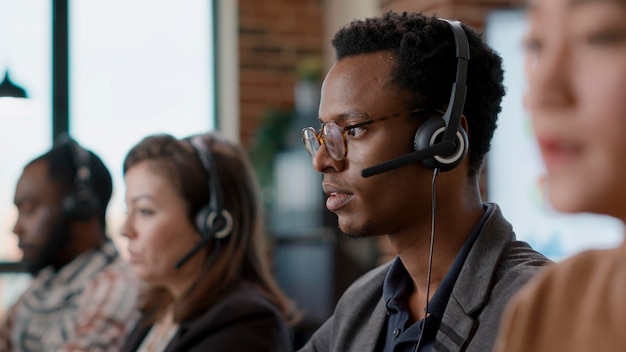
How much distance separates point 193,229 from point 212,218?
0.08 meters

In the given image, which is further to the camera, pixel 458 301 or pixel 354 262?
pixel 354 262

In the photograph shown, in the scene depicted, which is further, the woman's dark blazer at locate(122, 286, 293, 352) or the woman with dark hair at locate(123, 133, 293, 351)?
the woman with dark hair at locate(123, 133, 293, 351)

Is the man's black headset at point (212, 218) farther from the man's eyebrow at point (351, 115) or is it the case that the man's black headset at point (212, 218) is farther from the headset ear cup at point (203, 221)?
the man's eyebrow at point (351, 115)

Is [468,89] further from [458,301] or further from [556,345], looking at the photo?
[556,345]

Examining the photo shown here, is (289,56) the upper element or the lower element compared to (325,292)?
upper

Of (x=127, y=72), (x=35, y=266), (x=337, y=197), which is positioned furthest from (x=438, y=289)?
(x=127, y=72)

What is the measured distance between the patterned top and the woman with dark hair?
0.64 feet

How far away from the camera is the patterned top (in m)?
2.15

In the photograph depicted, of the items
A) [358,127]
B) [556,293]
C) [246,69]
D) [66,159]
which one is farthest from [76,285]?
[246,69]

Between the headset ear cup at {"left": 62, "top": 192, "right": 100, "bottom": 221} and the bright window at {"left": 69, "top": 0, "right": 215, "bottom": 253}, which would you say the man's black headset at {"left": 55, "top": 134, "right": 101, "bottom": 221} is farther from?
the bright window at {"left": 69, "top": 0, "right": 215, "bottom": 253}

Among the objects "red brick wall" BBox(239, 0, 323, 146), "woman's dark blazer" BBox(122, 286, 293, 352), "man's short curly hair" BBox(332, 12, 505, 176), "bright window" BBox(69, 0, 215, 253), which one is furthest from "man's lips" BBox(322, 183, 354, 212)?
"red brick wall" BBox(239, 0, 323, 146)

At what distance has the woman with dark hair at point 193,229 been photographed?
5.98ft

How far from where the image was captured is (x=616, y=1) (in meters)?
0.47

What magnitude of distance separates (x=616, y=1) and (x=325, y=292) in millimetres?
3455
